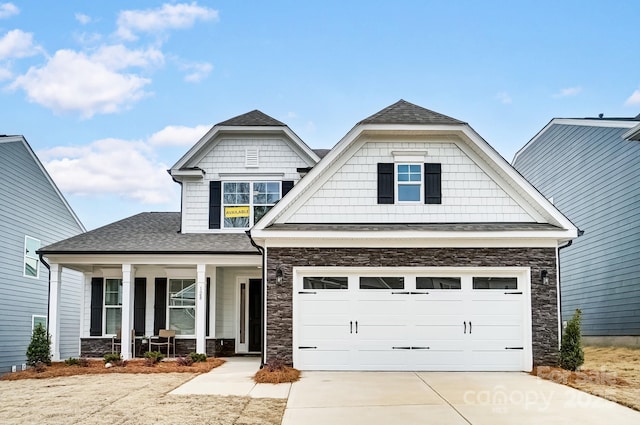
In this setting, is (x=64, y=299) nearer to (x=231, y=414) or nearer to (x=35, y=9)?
(x=35, y=9)

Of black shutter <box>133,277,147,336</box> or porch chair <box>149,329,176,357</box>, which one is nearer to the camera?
porch chair <box>149,329,176,357</box>

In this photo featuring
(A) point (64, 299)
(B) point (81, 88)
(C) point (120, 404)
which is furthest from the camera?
(B) point (81, 88)

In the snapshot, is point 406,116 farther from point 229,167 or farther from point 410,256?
point 229,167

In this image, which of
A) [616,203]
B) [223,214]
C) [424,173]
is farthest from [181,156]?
[616,203]

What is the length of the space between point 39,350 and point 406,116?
35.0ft

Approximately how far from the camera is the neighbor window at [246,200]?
801 inches

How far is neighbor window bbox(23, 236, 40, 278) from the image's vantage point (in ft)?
74.5

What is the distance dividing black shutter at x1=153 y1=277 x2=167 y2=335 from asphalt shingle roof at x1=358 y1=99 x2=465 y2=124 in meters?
8.50

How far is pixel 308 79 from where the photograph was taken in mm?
21500

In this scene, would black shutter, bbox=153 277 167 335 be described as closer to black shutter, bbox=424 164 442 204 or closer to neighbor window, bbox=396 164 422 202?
neighbor window, bbox=396 164 422 202

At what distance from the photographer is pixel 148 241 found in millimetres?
19359

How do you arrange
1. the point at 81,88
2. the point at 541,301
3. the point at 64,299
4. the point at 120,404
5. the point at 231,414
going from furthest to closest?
the point at 81,88 → the point at 64,299 → the point at 541,301 → the point at 120,404 → the point at 231,414

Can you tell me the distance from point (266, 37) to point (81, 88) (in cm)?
1244

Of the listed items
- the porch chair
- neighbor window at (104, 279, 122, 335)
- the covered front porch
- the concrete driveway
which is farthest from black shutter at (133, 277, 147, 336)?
the concrete driveway
